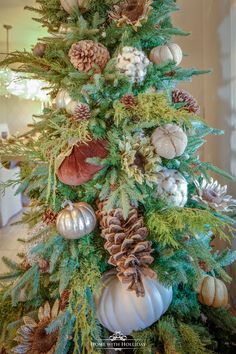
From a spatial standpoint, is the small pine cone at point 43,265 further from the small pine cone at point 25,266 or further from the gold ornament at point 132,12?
the gold ornament at point 132,12

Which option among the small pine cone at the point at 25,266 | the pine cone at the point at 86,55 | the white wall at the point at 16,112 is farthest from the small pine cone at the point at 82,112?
the white wall at the point at 16,112

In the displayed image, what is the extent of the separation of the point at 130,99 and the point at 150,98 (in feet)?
0.18

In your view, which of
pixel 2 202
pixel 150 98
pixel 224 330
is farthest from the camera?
pixel 2 202

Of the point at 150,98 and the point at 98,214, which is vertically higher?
the point at 150,98

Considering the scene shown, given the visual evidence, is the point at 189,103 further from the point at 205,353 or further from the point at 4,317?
the point at 4,317

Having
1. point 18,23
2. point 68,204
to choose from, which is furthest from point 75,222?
point 18,23

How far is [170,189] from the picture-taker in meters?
0.72

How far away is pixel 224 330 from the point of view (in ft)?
2.87

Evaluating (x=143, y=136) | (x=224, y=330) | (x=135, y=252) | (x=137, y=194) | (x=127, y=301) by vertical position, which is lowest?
(x=224, y=330)

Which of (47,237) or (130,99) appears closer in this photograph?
(130,99)

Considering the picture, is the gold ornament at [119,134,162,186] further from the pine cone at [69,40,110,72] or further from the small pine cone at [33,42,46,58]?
the small pine cone at [33,42,46,58]

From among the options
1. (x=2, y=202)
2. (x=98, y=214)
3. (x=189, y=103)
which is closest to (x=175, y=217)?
(x=98, y=214)

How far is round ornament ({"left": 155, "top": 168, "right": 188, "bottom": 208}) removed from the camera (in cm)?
72

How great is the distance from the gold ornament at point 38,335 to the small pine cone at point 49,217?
0.79 ft
